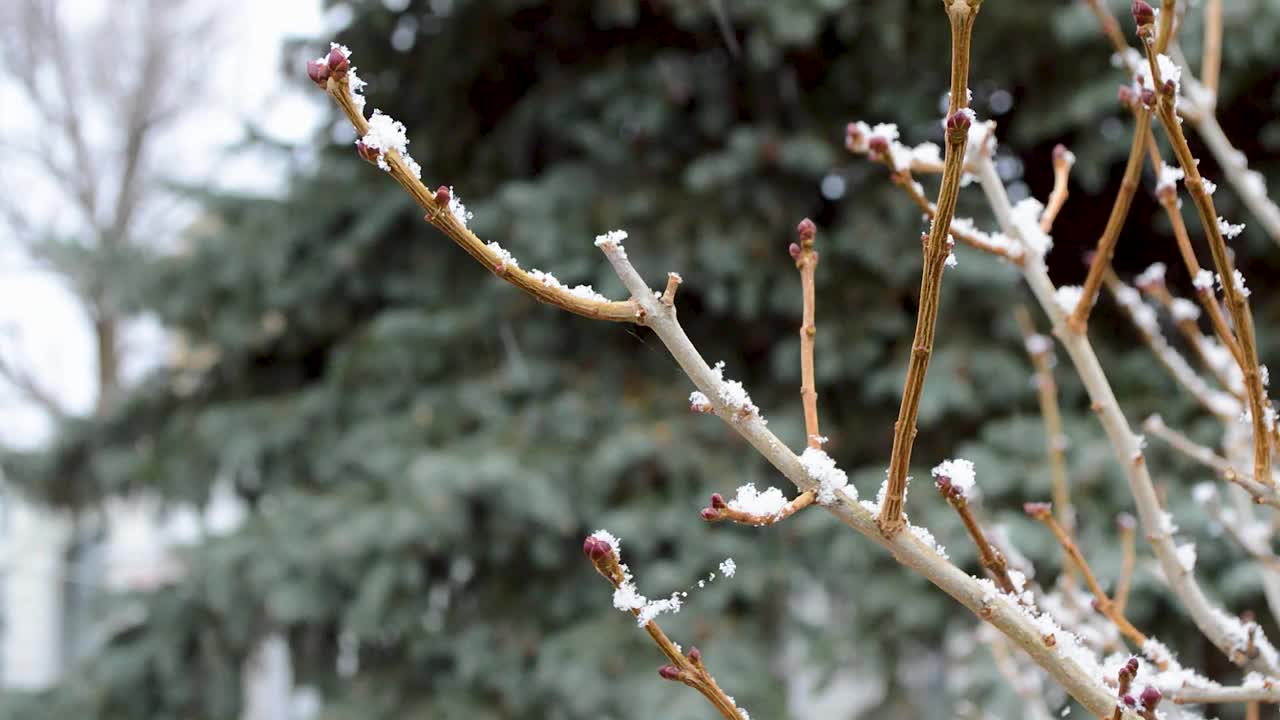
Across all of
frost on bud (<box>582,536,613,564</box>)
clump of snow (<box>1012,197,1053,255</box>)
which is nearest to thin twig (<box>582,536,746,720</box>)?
frost on bud (<box>582,536,613,564</box>)

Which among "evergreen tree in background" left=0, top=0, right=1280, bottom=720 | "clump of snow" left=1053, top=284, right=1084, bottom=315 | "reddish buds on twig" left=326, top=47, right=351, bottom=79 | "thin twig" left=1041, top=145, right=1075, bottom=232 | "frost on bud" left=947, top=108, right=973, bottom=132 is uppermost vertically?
"evergreen tree in background" left=0, top=0, right=1280, bottom=720

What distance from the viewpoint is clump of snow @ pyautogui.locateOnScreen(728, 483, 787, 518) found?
0.58 meters

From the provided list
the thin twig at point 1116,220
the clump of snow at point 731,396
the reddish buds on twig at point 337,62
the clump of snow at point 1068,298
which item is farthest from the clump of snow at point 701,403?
the clump of snow at point 1068,298

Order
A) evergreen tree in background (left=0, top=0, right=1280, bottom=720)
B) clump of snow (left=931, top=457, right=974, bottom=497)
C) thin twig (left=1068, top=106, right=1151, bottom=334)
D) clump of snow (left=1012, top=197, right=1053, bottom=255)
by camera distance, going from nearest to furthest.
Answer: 1. clump of snow (left=931, top=457, right=974, bottom=497)
2. thin twig (left=1068, top=106, right=1151, bottom=334)
3. clump of snow (left=1012, top=197, right=1053, bottom=255)
4. evergreen tree in background (left=0, top=0, right=1280, bottom=720)

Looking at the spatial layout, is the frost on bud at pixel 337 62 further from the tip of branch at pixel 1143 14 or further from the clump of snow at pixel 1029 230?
the clump of snow at pixel 1029 230

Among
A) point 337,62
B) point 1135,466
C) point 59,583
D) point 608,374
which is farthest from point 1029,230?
point 59,583

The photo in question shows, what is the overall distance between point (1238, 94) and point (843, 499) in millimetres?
2530

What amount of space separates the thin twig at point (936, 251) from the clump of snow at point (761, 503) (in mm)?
59

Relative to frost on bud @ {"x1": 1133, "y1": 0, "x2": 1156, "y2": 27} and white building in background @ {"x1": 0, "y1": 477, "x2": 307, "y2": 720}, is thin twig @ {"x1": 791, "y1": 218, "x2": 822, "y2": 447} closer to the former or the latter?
frost on bud @ {"x1": 1133, "y1": 0, "x2": 1156, "y2": 27}

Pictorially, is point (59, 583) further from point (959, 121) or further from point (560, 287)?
point (959, 121)

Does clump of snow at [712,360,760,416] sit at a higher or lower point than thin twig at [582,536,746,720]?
higher

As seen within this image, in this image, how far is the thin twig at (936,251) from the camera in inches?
18.8

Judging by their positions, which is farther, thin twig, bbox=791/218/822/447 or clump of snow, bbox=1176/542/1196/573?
clump of snow, bbox=1176/542/1196/573

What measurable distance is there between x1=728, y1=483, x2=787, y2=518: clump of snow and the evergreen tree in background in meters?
1.85
